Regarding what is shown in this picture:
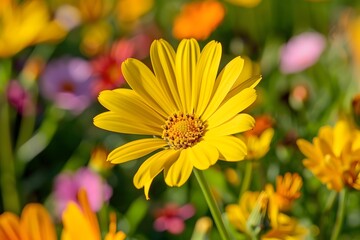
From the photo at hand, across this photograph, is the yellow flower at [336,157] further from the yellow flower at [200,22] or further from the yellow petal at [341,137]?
the yellow flower at [200,22]

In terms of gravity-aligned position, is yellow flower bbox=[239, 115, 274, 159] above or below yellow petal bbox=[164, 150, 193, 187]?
below

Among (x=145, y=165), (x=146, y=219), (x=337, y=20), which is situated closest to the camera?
(x=145, y=165)

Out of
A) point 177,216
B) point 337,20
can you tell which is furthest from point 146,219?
point 337,20

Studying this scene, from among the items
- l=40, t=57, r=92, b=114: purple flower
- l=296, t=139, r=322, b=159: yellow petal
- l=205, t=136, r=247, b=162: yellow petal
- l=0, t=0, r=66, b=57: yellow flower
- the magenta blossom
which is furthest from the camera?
l=40, t=57, r=92, b=114: purple flower

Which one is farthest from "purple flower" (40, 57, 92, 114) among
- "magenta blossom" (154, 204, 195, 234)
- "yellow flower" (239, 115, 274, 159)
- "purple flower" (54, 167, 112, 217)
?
"yellow flower" (239, 115, 274, 159)

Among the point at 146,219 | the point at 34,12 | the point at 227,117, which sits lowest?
the point at 146,219

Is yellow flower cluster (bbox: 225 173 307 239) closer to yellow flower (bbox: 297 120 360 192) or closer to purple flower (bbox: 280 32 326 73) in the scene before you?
Answer: yellow flower (bbox: 297 120 360 192)

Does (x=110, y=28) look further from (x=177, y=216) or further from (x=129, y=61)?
(x=129, y=61)
